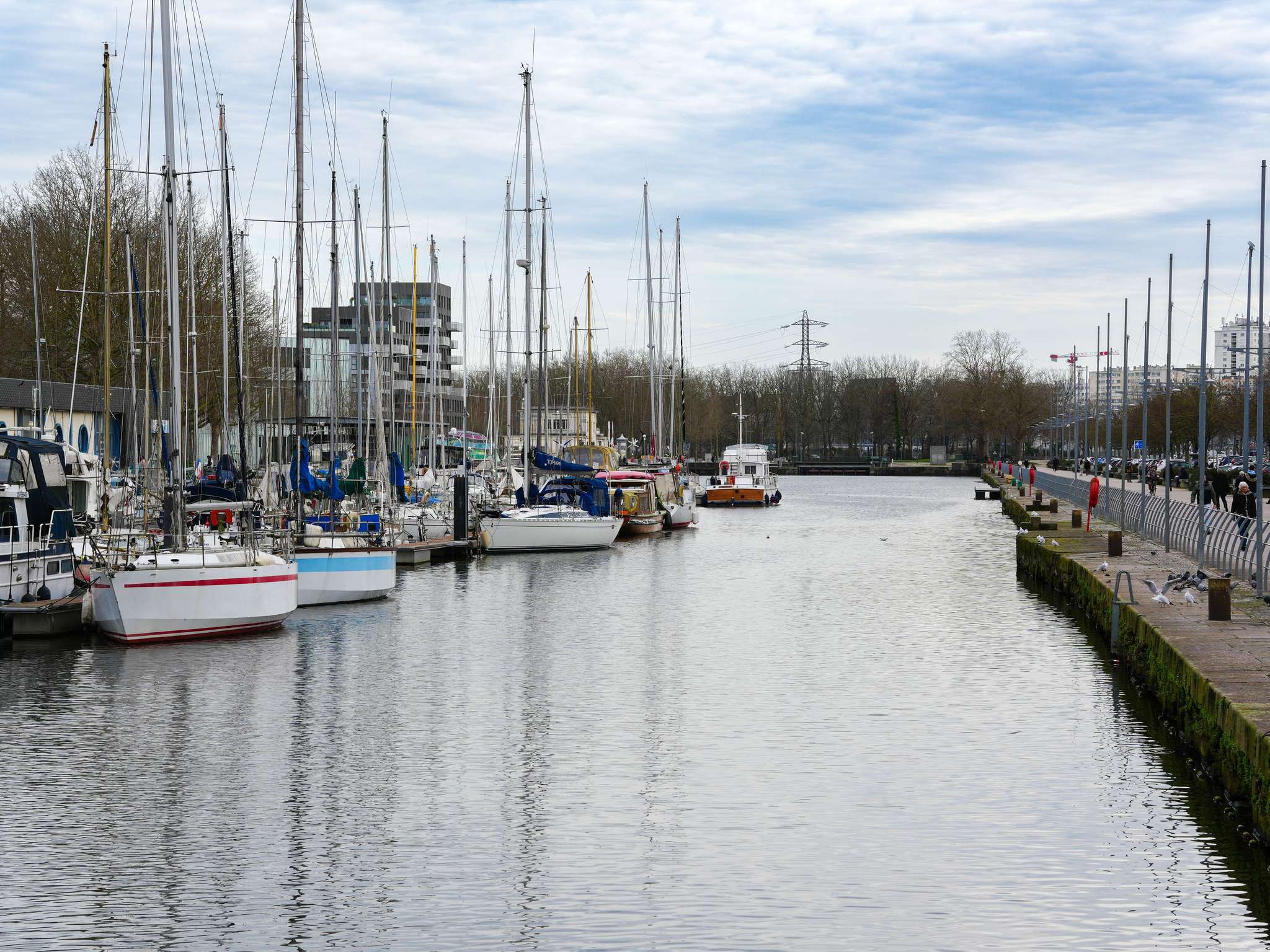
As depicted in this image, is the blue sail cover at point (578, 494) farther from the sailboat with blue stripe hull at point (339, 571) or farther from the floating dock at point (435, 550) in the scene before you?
the sailboat with blue stripe hull at point (339, 571)

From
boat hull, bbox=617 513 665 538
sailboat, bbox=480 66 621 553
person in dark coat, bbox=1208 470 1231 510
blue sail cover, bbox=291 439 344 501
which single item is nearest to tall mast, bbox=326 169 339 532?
blue sail cover, bbox=291 439 344 501

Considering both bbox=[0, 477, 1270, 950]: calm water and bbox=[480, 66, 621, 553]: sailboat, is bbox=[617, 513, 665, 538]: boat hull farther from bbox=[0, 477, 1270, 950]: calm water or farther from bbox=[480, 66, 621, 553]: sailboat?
bbox=[0, 477, 1270, 950]: calm water

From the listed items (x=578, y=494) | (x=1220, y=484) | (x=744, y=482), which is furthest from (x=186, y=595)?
(x=744, y=482)

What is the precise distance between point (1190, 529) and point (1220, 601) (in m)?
13.9

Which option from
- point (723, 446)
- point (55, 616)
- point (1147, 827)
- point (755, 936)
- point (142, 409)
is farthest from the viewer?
point (723, 446)

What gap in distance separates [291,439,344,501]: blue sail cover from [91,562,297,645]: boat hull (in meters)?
6.07

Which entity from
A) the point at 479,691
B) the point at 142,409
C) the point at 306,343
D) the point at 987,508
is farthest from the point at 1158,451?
the point at 479,691

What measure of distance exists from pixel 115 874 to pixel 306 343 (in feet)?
354

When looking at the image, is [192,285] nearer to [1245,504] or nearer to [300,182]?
[300,182]

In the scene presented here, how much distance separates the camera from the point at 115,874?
1305cm

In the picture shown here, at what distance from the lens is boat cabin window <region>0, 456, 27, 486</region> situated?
26641 mm

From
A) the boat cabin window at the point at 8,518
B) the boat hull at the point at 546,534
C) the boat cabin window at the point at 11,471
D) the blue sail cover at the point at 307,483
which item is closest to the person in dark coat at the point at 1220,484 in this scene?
the boat hull at the point at 546,534

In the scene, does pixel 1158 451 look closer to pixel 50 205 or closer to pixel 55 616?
pixel 50 205

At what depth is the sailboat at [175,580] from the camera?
82.8 ft
